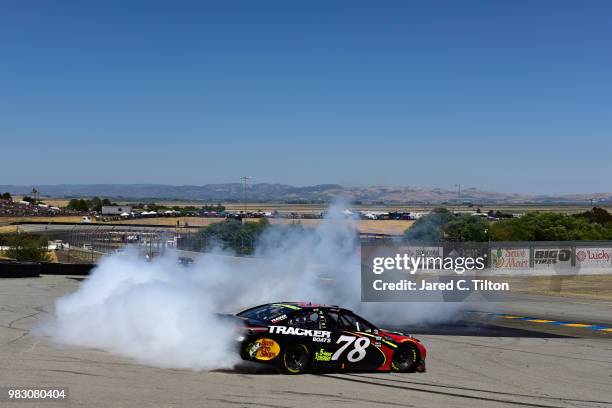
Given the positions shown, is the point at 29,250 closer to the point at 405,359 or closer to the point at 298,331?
A: the point at 298,331

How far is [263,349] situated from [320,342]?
1120 millimetres

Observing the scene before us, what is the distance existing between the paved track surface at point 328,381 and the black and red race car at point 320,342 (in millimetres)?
291

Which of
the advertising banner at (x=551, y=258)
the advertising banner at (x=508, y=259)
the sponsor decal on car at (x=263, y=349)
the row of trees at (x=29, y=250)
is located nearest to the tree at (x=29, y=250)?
the row of trees at (x=29, y=250)

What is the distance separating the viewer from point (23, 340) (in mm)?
14391

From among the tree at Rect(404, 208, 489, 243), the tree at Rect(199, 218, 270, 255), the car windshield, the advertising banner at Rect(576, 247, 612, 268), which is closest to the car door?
the car windshield

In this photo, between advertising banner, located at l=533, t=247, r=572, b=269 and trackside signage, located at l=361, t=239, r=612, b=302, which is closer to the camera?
trackside signage, located at l=361, t=239, r=612, b=302

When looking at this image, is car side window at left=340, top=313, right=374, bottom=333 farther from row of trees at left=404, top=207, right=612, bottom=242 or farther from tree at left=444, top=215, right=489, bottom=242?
row of trees at left=404, top=207, right=612, bottom=242

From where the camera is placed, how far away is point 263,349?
11.8m

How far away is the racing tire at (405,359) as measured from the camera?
12969 mm

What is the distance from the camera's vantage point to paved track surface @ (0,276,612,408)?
995 centimetres

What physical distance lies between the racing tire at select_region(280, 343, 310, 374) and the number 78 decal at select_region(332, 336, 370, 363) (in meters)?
Result: 0.59

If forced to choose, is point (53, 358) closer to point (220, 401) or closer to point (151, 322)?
point (151, 322)

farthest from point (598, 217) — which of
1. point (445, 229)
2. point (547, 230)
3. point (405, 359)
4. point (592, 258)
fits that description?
point (405, 359)

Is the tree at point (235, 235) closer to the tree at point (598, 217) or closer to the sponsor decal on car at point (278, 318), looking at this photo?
the sponsor decal on car at point (278, 318)
